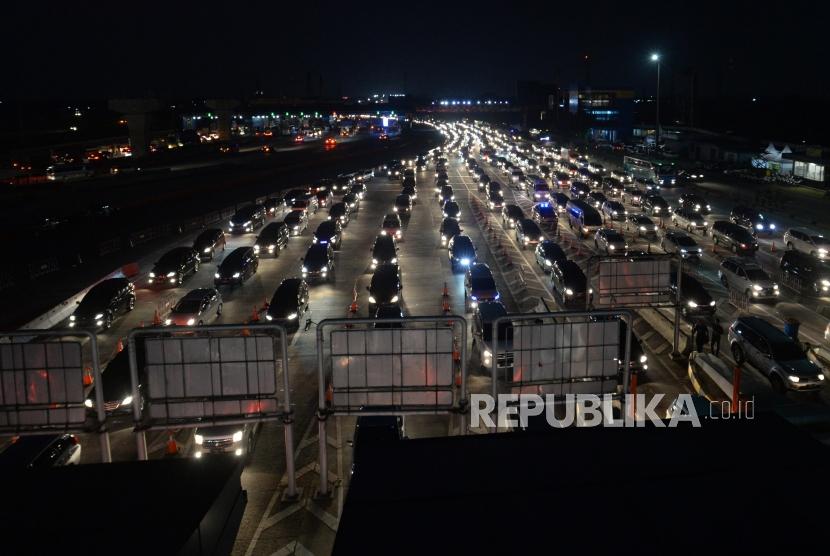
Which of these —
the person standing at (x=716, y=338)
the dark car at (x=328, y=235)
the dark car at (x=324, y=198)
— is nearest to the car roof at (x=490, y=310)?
the person standing at (x=716, y=338)

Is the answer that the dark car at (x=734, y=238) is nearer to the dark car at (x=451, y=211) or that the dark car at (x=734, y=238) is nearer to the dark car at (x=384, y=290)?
the dark car at (x=451, y=211)

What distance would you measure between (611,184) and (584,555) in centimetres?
5311

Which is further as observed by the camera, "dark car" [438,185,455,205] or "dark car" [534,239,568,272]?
"dark car" [438,185,455,205]

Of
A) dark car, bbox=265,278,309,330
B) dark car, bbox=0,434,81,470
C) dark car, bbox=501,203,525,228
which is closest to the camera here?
dark car, bbox=0,434,81,470

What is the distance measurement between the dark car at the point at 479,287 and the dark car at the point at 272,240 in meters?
11.9

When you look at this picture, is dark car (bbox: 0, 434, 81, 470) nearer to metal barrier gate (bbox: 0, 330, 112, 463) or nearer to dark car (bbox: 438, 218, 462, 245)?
metal barrier gate (bbox: 0, 330, 112, 463)

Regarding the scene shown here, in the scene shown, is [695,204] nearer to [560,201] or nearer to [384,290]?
[560,201]

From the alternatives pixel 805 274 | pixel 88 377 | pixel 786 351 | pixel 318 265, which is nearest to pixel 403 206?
pixel 318 265

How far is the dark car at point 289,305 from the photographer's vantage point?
2009cm

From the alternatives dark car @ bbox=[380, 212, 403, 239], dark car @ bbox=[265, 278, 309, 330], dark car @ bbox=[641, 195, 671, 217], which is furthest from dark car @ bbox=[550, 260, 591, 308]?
dark car @ bbox=[641, 195, 671, 217]

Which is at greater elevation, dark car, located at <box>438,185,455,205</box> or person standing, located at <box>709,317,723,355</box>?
dark car, located at <box>438,185,455,205</box>

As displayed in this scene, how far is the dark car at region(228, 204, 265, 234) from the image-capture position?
37.4 meters

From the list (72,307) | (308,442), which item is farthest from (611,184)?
(308,442)

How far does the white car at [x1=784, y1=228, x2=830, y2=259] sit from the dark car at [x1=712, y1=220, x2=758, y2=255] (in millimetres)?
1519
